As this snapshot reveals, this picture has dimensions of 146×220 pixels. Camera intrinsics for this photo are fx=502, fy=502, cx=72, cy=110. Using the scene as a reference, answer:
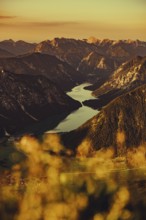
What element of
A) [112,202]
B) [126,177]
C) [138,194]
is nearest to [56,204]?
[112,202]

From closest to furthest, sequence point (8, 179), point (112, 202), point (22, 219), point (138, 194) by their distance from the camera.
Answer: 1. point (22, 219)
2. point (112, 202)
3. point (138, 194)
4. point (8, 179)

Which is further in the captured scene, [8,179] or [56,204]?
[8,179]

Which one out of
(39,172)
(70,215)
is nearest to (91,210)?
(70,215)

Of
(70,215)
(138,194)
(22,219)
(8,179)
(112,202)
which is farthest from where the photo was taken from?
(8,179)

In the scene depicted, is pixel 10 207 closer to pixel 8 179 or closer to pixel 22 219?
pixel 22 219

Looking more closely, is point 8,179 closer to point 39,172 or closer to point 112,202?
point 39,172

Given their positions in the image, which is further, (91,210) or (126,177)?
(126,177)

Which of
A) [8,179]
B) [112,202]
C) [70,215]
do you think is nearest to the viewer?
[70,215]

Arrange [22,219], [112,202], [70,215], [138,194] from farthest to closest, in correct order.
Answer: [138,194], [112,202], [70,215], [22,219]
